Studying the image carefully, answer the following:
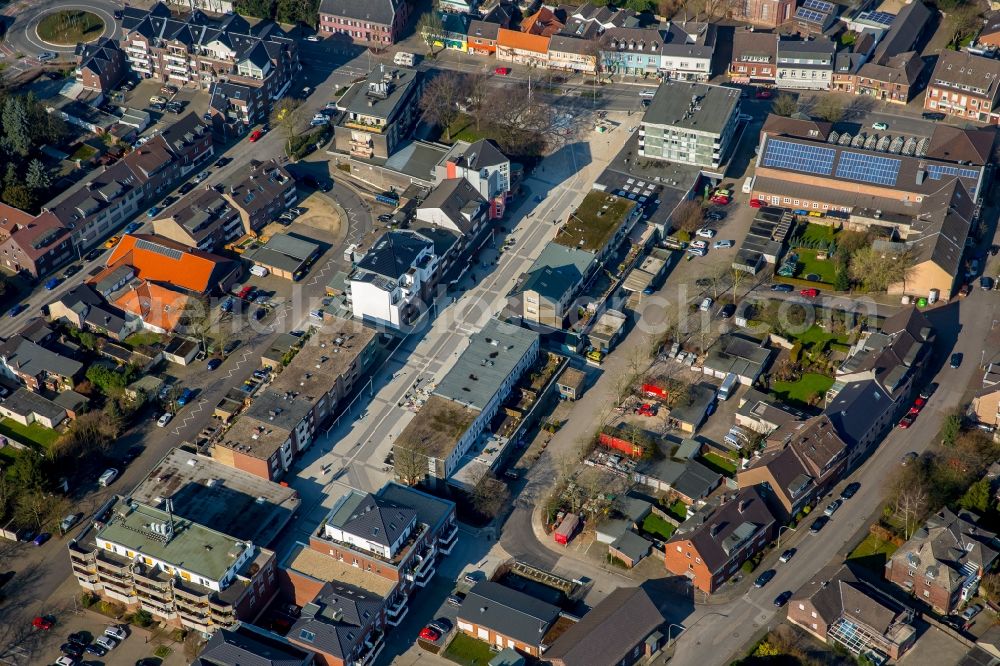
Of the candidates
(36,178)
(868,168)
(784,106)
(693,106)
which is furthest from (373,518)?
(784,106)

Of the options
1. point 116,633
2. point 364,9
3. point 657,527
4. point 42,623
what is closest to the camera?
point 116,633

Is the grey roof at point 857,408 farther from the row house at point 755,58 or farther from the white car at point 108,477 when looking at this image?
the white car at point 108,477

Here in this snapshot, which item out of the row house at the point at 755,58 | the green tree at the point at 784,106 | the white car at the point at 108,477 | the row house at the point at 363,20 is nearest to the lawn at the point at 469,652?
the white car at the point at 108,477

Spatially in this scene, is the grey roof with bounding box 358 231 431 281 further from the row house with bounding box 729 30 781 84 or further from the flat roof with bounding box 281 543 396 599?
the row house with bounding box 729 30 781 84

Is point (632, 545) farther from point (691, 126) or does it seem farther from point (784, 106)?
point (784, 106)

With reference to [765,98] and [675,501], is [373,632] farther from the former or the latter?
[765,98]

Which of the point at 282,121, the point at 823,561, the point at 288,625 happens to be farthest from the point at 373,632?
the point at 282,121
